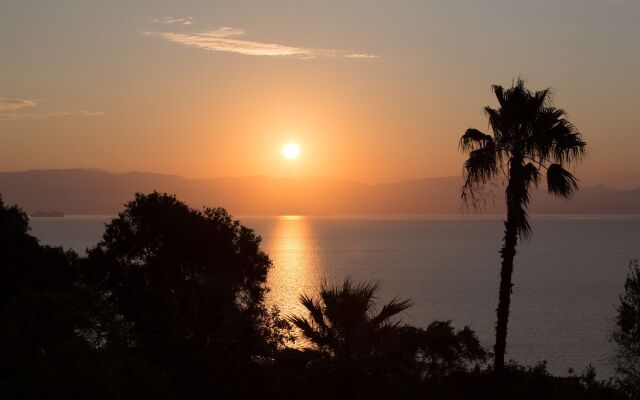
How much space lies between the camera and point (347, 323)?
20.9 m

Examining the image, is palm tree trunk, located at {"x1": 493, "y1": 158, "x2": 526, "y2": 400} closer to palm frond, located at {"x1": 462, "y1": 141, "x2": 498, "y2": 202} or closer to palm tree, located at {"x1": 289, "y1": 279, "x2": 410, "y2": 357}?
palm frond, located at {"x1": 462, "y1": 141, "x2": 498, "y2": 202}

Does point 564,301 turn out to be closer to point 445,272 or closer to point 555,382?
point 445,272

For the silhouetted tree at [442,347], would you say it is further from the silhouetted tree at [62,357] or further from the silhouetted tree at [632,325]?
the silhouetted tree at [62,357]

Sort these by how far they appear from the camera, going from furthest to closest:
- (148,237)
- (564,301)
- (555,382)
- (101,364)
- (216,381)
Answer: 1. (564,301)
2. (148,237)
3. (555,382)
4. (216,381)
5. (101,364)

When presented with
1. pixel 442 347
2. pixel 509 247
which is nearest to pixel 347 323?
pixel 509 247

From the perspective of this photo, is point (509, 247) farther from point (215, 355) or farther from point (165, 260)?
point (165, 260)

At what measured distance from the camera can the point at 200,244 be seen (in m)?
43.6

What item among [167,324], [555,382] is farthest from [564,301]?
[167,324]

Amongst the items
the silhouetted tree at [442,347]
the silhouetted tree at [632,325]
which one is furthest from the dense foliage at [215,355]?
the silhouetted tree at [442,347]

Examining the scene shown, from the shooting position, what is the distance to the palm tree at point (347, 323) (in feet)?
68.4

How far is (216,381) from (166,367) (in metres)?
1.65

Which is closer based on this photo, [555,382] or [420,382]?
[420,382]

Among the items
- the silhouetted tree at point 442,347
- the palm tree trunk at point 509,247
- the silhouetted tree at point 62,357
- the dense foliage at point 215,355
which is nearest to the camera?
the silhouetted tree at point 62,357

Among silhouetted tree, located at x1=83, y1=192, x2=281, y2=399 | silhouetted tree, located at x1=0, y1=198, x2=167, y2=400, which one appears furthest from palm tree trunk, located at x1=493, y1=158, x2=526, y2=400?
silhouetted tree, located at x1=0, y1=198, x2=167, y2=400
